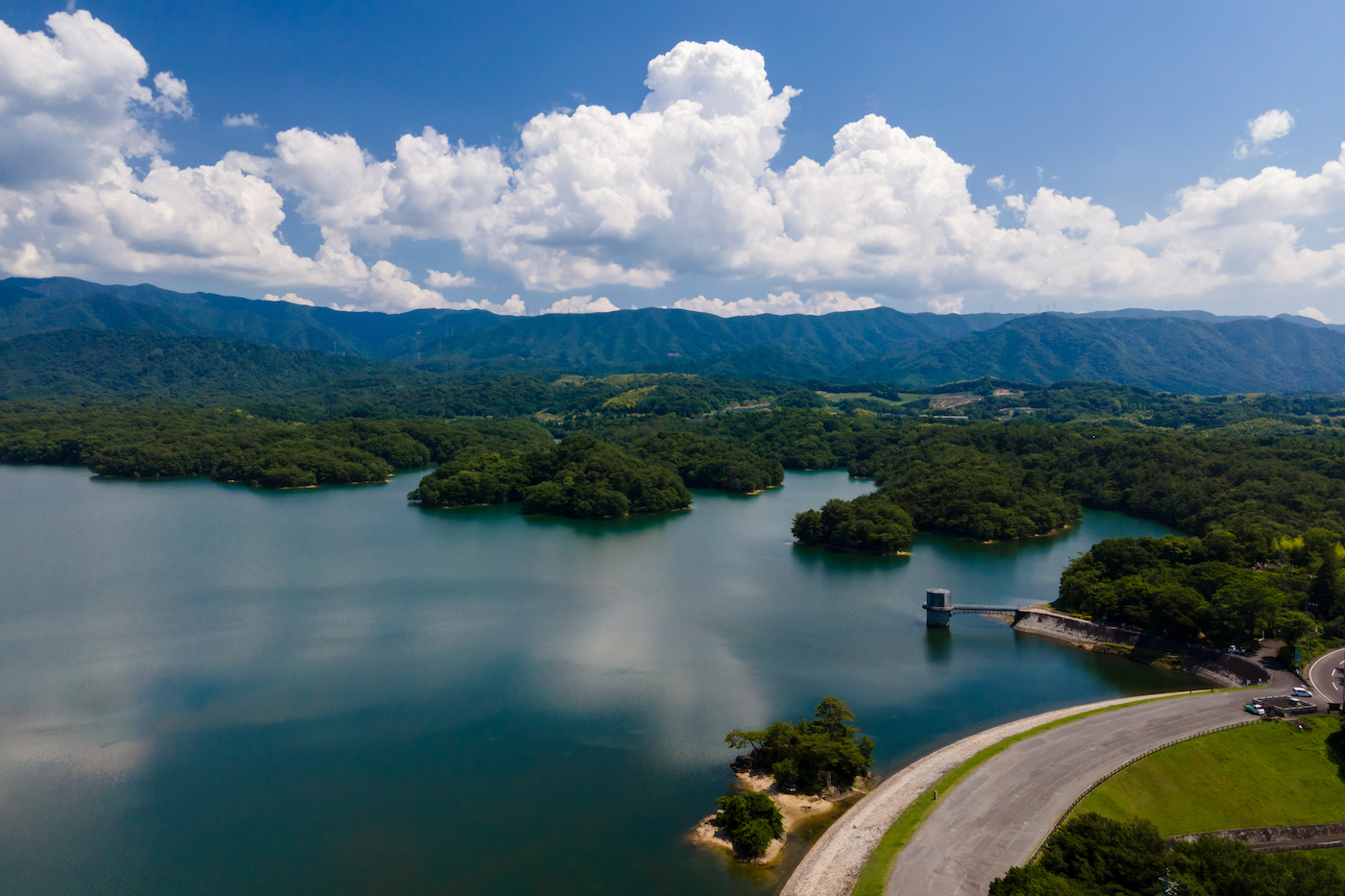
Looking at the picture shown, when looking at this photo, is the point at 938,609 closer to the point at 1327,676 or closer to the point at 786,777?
the point at 1327,676

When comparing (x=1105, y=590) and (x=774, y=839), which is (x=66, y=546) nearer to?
(x=774, y=839)

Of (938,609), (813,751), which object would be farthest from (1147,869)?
(938,609)

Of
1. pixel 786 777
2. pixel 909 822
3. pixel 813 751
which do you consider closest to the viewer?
pixel 909 822

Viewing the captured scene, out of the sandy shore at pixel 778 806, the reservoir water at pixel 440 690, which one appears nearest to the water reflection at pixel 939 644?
the reservoir water at pixel 440 690

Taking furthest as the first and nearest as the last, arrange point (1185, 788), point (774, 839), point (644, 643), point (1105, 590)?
point (1105, 590) < point (644, 643) < point (1185, 788) < point (774, 839)

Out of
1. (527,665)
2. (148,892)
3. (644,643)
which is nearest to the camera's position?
(148,892)

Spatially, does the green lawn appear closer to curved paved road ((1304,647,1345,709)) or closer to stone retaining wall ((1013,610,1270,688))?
curved paved road ((1304,647,1345,709))

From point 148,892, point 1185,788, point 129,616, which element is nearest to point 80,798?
point 148,892

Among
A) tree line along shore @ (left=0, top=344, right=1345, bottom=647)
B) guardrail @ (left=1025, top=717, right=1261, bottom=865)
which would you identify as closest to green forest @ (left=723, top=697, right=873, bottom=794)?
guardrail @ (left=1025, top=717, right=1261, bottom=865)
